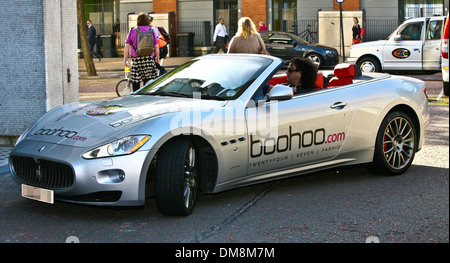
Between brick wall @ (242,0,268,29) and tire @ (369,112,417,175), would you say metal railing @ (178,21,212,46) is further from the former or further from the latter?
tire @ (369,112,417,175)

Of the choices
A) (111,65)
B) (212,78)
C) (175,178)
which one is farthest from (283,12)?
(175,178)

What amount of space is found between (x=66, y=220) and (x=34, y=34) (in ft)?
14.5

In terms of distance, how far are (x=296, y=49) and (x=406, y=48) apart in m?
7.33

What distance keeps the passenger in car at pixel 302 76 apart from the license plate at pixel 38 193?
2.77 m

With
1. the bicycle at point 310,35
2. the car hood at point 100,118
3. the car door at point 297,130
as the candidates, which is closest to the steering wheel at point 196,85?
the car hood at point 100,118

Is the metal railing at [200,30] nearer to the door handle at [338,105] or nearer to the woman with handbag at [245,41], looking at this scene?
the woman with handbag at [245,41]

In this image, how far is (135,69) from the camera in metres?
12.3

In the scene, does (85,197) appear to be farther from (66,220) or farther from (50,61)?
(50,61)

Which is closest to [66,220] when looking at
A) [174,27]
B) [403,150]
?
[403,150]

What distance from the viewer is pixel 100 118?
6.16 meters

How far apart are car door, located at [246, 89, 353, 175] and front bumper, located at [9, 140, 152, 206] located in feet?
3.79

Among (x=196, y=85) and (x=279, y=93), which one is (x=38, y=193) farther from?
(x=279, y=93)

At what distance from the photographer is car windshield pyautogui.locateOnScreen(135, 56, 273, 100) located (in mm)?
6688
